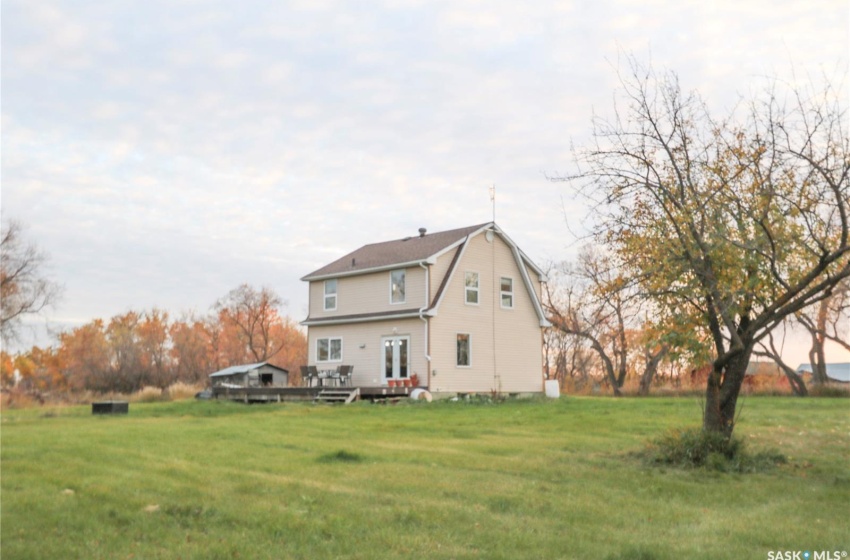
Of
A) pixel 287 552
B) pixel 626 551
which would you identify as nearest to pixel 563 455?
pixel 626 551

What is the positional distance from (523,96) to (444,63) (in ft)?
5.84

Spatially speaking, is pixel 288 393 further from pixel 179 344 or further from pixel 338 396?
pixel 179 344

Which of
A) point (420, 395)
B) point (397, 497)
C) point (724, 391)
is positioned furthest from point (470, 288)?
point (397, 497)

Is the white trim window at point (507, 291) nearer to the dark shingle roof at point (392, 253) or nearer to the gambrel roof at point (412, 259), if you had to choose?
the gambrel roof at point (412, 259)

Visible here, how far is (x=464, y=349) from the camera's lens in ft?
97.8

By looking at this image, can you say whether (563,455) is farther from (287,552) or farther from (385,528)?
(287,552)

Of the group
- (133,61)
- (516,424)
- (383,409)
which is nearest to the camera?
(133,61)

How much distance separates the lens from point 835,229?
36.7 ft

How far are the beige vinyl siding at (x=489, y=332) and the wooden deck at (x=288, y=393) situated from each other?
1533 mm

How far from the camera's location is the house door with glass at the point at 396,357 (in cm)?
2902

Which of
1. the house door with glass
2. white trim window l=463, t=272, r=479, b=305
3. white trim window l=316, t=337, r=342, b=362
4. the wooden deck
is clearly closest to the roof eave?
white trim window l=463, t=272, r=479, b=305

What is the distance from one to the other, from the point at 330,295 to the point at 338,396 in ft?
19.5

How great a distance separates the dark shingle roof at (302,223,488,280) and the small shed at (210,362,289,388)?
4965 millimetres

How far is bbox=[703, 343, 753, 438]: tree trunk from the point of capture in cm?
1172
